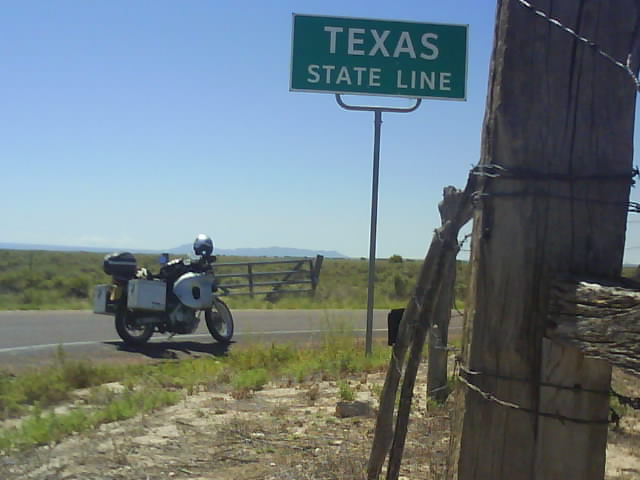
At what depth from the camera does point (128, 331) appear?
12.2 m

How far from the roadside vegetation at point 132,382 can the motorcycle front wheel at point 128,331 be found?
163cm

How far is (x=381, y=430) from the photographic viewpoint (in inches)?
137

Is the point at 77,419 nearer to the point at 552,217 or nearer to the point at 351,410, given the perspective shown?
the point at 351,410

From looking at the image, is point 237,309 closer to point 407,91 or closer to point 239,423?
point 407,91

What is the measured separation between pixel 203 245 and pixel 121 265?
4.02 feet

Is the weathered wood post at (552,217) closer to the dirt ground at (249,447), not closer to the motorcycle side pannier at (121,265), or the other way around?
the dirt ground at (249,447)

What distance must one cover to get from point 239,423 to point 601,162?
13.5ft

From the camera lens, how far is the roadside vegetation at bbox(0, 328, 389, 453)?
632cm

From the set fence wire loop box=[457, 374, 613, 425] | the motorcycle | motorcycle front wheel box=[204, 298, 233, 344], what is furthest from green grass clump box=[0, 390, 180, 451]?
motorcycle front wheel box=[204, 298, 233, 344]

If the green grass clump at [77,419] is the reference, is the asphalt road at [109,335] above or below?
below

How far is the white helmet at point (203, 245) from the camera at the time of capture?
12734 mm

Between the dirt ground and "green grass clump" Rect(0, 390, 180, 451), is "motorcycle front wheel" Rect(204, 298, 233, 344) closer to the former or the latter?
"green grass clump" Rect(0, 390, 180, 451)

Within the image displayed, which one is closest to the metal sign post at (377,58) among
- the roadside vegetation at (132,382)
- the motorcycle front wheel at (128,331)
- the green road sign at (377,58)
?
the green road sign at (377,58)

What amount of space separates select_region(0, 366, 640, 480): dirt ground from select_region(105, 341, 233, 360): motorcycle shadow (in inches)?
186
